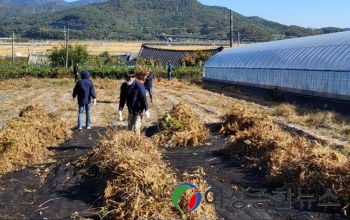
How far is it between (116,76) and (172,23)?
148505mm

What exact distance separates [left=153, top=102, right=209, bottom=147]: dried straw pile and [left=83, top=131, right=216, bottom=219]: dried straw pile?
2700 millimetres

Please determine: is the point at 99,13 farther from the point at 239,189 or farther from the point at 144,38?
the point at 239,189

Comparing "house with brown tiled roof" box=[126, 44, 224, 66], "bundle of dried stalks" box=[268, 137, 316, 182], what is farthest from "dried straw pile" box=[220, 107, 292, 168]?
"house with brown tiled roof" box=[126, 44, 224, 66]

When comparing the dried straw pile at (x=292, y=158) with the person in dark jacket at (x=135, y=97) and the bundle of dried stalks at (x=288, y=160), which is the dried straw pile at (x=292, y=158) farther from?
the person in dark jacket at (x=135, y=97)

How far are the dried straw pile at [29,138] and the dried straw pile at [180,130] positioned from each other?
2317 millimetres

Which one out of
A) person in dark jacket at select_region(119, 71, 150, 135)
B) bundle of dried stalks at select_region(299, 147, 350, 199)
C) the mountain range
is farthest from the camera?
the mountain range

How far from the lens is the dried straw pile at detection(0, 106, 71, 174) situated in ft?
27.6

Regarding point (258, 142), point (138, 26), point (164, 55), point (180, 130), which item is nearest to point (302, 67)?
point (180, 130)

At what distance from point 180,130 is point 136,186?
192 inches

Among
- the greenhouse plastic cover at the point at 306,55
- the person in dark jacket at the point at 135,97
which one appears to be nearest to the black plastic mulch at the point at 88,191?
the person in dark jacket at the point at 135,97

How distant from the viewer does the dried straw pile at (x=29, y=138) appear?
8.42 meters

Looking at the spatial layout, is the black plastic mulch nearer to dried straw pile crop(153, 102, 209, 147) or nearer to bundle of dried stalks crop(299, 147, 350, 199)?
bundle of dried stalks crop(299, 147, 350, 199)

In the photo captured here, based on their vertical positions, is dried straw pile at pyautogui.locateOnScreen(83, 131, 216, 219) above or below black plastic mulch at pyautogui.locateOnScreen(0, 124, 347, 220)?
above

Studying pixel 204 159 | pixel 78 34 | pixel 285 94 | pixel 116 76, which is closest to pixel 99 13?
pixel 78 34
